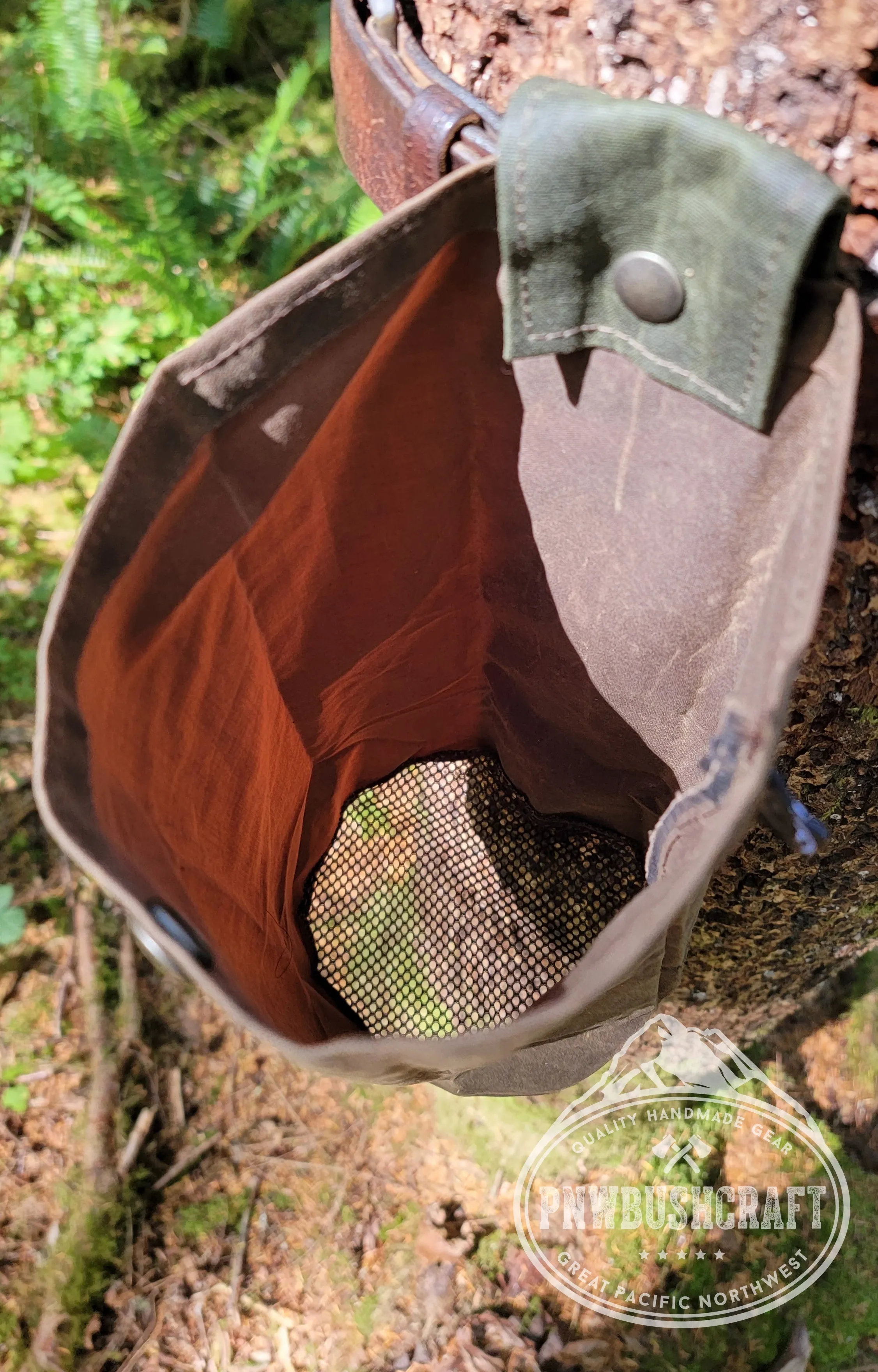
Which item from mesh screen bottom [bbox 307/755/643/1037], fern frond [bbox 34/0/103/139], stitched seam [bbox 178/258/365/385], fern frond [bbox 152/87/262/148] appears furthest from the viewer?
fern frond [bbox 152/87/262/148]

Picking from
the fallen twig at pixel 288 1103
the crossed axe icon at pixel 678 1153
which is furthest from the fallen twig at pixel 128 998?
the crossed axe icon at pixel 678 1153

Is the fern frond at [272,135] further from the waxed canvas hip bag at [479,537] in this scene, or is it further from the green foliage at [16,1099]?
the green foliage at [16,1099]

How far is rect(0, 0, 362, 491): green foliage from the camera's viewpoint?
2.21 meters

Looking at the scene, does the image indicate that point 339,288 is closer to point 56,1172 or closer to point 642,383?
point 642,383

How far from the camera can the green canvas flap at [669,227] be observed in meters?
0.46

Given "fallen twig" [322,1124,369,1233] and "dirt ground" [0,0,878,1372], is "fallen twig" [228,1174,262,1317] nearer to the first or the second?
"dirt ground" [0,0,878,1372]

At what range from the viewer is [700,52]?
0.52 metres

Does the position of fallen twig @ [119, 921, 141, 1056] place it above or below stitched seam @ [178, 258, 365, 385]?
below

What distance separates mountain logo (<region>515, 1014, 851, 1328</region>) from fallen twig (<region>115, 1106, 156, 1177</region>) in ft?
2.19

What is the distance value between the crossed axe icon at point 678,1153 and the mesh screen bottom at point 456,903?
0.56 m

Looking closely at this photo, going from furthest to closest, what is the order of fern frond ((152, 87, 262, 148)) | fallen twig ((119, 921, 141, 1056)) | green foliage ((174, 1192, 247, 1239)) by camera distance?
fern frond ((152, 87, 262, 148))
fallen twig ((119, 921, 141, 1056))
green foliage ((174, 1192, 247, 1239))

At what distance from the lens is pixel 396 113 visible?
634 millimetres

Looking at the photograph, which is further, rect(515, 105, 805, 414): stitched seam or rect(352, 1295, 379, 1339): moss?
rect(352, 1295, 379, 1339): moss

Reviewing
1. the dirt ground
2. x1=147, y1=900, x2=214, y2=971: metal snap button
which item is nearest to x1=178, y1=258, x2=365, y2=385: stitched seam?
x1=147, y1=900, x2=214, y2=971: metal snap button
